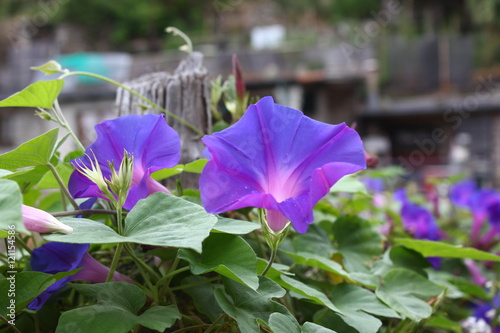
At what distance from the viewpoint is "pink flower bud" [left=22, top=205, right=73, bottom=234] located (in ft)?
1.04

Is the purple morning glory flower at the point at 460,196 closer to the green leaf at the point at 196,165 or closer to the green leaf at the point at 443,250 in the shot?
the green leaf at the point at 443,250

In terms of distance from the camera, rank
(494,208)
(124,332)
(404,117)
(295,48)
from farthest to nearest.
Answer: (404,117), (295,48), (494,208), (124,332)

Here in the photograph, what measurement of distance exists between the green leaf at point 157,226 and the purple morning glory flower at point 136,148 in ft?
0.21

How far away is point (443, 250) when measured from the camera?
564 millimetres

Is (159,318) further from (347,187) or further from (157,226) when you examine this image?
(347,187)

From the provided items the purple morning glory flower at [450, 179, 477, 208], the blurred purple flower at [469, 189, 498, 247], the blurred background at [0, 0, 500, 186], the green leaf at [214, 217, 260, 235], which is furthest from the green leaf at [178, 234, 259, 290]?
the blurred background at [0, 0, 500, 186]

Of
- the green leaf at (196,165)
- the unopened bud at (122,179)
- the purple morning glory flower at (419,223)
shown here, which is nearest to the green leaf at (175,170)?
the green leaf at (196,165)

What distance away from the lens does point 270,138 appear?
0.38 meters

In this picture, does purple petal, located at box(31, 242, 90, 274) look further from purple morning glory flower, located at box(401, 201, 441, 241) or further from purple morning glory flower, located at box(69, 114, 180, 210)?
purple morning glory flower, located at box(401, 201, 441, 241)

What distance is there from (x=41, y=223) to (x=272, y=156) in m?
0.16

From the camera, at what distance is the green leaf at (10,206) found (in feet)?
0.81

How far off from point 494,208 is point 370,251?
57cm

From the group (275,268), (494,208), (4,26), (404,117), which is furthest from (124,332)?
(4,26)

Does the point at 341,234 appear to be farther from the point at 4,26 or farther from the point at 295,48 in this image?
the point at 4,26
